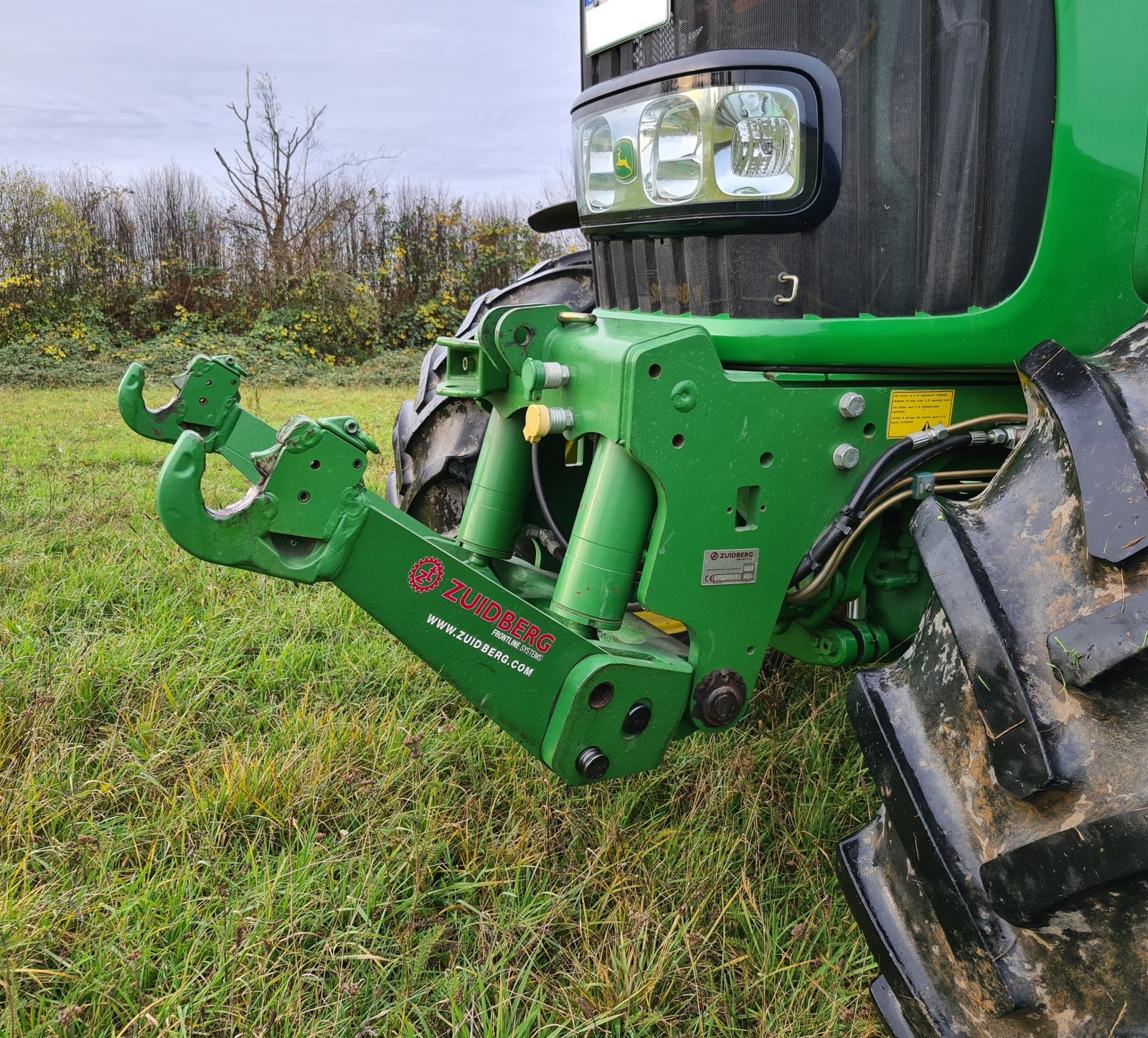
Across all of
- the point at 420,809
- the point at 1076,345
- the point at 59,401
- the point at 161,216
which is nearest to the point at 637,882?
the point at 420,809

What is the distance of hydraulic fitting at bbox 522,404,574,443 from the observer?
166 centimetres

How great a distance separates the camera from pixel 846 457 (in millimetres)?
1710

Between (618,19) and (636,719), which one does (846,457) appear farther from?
(618,19)

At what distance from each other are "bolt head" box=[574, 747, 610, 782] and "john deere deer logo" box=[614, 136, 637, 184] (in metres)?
1.03

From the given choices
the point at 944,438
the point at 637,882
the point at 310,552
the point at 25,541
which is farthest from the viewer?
the point at 25,541

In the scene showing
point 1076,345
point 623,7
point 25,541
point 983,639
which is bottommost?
point 25,541

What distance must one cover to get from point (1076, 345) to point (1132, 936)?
1.04m

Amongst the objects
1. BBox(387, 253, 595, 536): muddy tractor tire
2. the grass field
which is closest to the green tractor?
the grass field

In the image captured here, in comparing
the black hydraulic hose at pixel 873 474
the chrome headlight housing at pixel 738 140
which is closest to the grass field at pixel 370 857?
→ the black hydraulic hose at pixel 873 474

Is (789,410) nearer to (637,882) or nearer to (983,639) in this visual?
(983,639)

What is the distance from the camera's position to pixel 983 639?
1.20 meters

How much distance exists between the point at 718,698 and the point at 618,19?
1.26 metres

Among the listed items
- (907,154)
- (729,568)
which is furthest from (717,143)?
(729,568)

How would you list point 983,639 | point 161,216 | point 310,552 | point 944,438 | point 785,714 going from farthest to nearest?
1. point 161,216
2. point 785,714
3. point 944,438
4. point 310,552
5. point 983,639
